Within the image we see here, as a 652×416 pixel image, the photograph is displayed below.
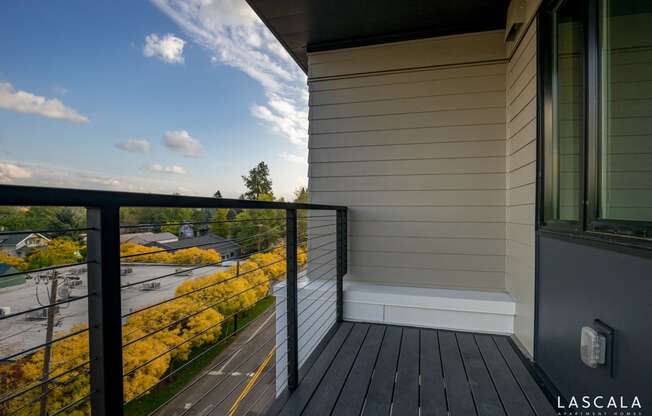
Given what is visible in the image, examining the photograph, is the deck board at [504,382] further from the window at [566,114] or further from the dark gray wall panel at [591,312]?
the window at [566,114]

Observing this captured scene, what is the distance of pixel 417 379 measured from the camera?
186 centimetres

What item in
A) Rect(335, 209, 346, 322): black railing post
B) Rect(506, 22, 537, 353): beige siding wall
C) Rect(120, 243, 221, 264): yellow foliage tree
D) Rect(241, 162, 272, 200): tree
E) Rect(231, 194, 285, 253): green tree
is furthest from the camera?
Rect(241, 162, 272, 200): tree

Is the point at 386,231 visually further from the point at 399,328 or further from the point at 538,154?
the point at 538,154

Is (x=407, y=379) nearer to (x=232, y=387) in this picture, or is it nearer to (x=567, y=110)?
(x=567, y=110)

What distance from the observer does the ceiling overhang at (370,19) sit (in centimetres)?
253

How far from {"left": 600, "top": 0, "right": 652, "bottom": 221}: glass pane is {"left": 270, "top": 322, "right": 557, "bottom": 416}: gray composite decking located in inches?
42.5

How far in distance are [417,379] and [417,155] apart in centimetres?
185

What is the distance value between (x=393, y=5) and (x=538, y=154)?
1.60 meters

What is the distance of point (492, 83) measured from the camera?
2.76 meters

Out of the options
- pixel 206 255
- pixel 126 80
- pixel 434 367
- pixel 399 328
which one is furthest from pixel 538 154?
pixel 126 80

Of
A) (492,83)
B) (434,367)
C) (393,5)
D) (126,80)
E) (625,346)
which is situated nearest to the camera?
(625,346)

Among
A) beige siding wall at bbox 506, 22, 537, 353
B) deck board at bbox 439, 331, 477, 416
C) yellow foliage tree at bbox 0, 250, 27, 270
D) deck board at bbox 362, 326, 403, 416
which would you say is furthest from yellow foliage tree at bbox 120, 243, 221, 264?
beige siding wall at bbox 506, 22, 537, 353

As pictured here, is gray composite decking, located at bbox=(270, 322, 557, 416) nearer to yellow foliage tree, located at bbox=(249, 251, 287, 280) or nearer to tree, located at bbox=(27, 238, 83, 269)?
yellow foliage tree, located at bbox=(249, 251, 287, 280)

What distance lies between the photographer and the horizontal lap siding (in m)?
2.77
